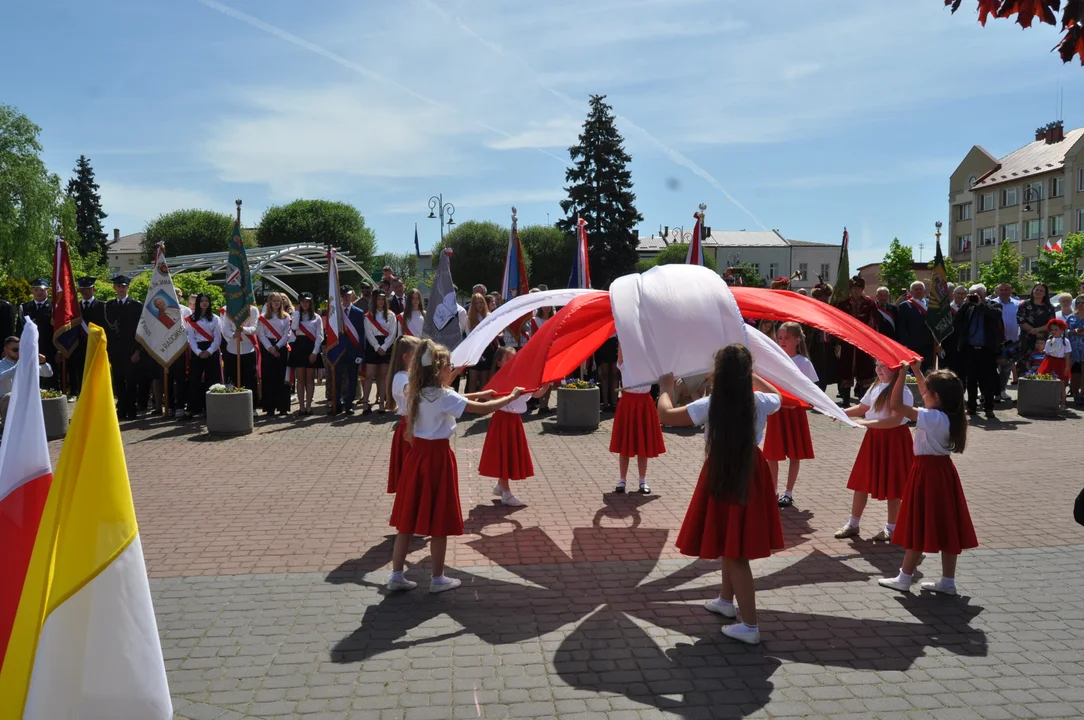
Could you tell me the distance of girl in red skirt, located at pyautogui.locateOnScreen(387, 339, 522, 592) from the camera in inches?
228

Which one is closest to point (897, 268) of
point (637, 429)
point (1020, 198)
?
point (1020, 198)

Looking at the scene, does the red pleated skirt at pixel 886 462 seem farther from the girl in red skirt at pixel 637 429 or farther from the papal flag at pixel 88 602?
the papal flag at pixel 88 602

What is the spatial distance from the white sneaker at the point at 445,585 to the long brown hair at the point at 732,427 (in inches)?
84.0

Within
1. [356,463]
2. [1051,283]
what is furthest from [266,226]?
[356,463]

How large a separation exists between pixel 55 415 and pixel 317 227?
49045 millimetres

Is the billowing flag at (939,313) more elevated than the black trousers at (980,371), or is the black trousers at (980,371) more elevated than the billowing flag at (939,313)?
the billowing flag at (939,313)

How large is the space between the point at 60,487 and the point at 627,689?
2953 millimetres

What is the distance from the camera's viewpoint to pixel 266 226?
6094cm

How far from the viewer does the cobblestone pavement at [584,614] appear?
4.35 m

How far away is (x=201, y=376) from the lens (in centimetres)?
1412

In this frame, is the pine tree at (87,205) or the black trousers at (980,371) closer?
the black trousers at (980,371)

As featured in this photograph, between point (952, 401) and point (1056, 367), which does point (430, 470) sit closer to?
point (952, 401)

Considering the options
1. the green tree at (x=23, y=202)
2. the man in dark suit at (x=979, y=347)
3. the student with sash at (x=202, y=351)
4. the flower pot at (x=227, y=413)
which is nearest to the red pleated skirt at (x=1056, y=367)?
the man in dark suit at (x=979, y=347)

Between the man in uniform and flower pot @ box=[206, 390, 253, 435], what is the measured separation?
1018 centimetres
